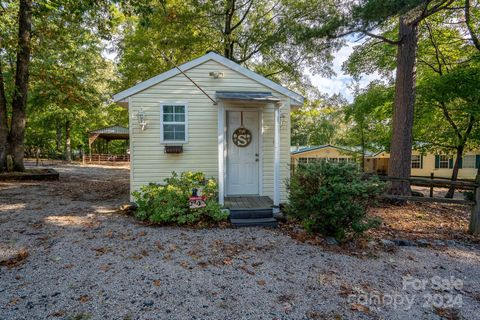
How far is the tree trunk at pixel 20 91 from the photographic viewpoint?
400 inches

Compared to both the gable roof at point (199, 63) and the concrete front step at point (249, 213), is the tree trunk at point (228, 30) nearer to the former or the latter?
the gable roof at point (199, 63)

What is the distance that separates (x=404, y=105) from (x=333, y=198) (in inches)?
201

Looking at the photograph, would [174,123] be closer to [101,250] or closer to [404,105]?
[101,250]

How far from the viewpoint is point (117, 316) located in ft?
7.32

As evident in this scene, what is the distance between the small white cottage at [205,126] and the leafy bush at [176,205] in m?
0.84

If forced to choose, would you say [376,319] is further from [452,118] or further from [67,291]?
[452,118]

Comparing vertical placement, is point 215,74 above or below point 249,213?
above

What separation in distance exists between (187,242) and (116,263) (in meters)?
1.12

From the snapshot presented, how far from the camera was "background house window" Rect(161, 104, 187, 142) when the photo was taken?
241 inches

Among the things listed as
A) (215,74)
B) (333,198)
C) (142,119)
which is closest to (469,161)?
(333,198)

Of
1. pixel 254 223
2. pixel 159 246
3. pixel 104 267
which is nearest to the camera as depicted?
pixel 104 267

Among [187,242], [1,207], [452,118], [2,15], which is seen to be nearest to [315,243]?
[187,242]

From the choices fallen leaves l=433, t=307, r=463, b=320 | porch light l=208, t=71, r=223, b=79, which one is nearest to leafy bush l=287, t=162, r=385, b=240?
fallen leaves l=433, t=307, r=463, b=320

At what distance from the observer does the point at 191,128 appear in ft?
20.4
